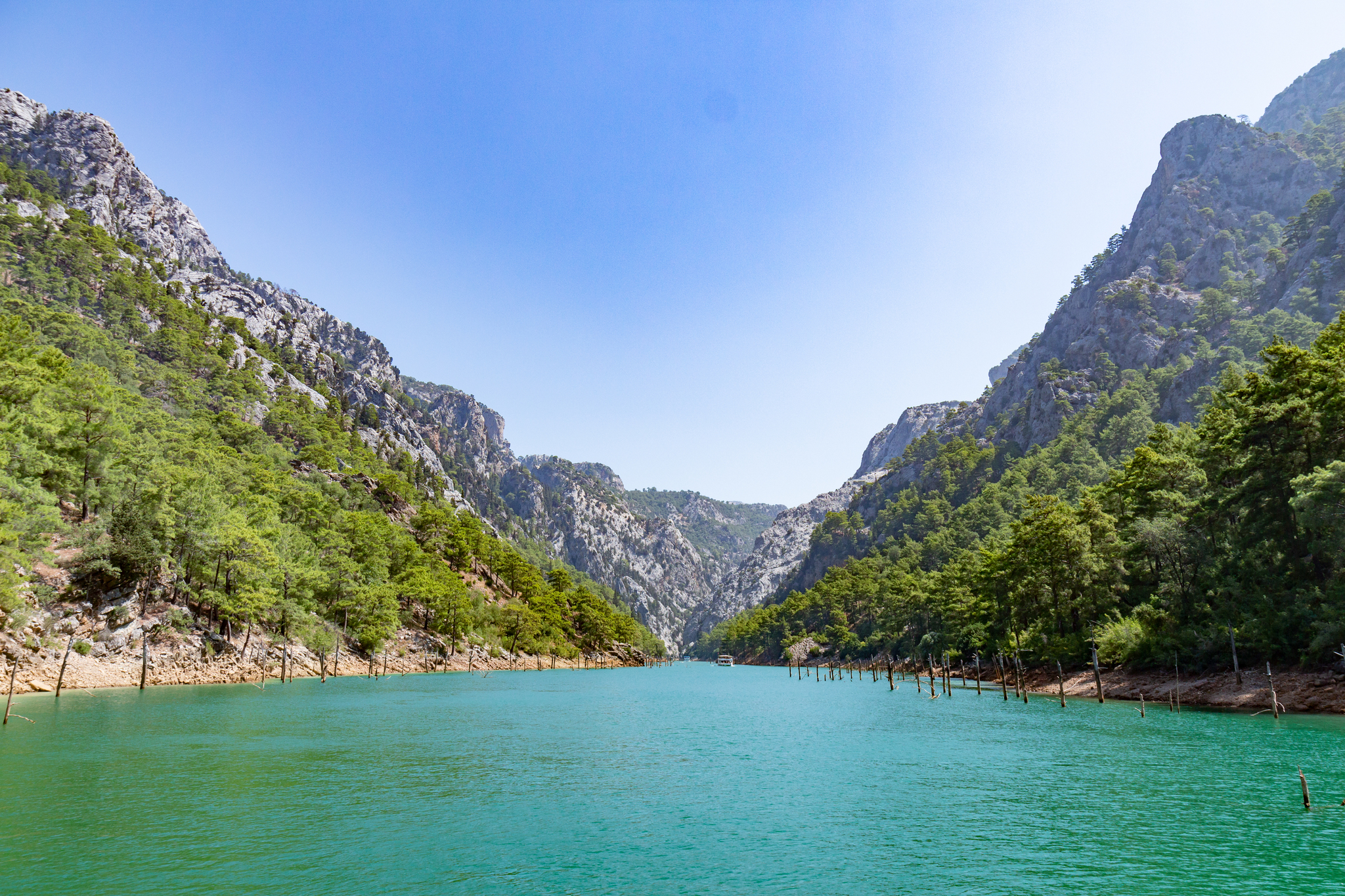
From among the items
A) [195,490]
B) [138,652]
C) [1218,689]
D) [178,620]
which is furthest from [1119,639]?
[195,490]

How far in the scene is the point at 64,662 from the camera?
4772 cm

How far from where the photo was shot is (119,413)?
255 ft

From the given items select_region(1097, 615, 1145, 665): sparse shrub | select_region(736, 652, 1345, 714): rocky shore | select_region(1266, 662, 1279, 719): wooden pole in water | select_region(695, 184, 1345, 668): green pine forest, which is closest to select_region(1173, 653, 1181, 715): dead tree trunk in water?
select_region(736, 652, 1345, 714): rocky shore

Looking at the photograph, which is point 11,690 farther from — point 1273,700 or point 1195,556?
point 1195,556

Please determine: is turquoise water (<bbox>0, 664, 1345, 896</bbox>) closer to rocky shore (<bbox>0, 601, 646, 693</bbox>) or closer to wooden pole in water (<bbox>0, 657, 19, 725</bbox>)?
wooden pole in water (<bbox>0, 657, 19, 725</bbox>)

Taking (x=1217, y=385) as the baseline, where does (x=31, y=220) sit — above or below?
above

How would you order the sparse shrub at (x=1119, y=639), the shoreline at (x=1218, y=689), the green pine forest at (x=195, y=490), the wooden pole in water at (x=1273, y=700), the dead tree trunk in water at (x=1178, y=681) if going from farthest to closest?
1. the green pine forest at (x=195, y=490)
2. the sparse shrub at (x=1119, y=639)
3. the dead tree trunk in water at (x=1178, y=681)
4. the shoreline at (x=1218, y=689)
5. the wooden pole in water at (x=1273, y=700)

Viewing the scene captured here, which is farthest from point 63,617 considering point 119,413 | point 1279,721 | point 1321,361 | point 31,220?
point 31,220

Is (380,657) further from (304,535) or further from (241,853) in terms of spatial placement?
(241,853)

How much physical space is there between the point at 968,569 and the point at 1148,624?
4773 cm

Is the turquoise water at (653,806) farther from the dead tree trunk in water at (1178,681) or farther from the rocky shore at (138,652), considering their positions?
the rocky shore at (138,652)

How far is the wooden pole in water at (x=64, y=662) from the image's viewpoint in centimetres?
4781

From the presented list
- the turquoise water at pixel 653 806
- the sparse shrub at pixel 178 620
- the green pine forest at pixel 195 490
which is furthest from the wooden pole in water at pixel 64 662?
the sparse shrub at pixel 178 620

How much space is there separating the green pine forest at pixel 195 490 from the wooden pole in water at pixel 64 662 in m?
3.79
